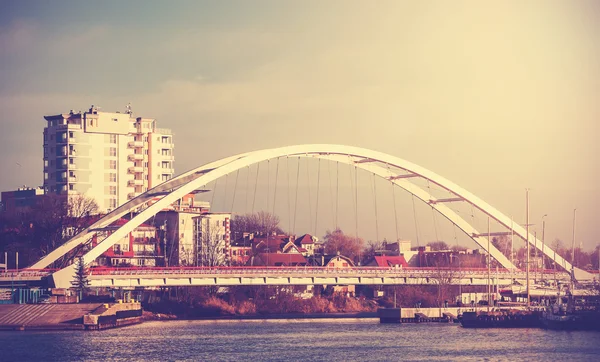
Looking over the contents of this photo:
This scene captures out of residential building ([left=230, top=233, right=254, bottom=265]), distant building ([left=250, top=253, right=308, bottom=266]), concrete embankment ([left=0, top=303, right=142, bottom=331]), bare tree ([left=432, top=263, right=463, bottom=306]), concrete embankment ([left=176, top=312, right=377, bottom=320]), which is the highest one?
residential building ([left=230, top=233, right=254, bottom=265])

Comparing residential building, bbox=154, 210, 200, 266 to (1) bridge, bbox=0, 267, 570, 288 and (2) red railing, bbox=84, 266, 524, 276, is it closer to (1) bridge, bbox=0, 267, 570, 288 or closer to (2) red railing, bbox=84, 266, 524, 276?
(1) bridge, bbox=0, 267, 570, 288

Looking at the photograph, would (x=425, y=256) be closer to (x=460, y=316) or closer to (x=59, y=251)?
(x=460, y=316)

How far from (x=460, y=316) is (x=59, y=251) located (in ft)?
95.4

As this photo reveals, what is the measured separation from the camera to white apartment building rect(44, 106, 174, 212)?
404 feet

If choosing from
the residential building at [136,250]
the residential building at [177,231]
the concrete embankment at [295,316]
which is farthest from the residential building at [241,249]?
the concrete embankment at [295,316]

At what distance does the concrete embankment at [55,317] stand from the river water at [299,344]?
189cm

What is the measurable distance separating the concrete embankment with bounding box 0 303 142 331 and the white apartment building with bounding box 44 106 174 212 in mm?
49011

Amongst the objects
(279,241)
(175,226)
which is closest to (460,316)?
(175,226)

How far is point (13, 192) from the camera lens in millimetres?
133375

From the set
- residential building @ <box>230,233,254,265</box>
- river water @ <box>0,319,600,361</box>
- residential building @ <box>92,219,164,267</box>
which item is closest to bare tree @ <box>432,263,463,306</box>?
river water @ <box>0,319,600,361</box>

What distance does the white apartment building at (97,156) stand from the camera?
404 ft

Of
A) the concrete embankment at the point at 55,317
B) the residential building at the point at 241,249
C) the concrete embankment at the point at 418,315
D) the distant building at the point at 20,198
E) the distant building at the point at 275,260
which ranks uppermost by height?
the distant building at the point at 20,198

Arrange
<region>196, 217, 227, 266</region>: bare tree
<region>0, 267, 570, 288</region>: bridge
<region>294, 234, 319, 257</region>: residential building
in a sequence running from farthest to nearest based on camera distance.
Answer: <region>294, 234, 319, 257</region>: residential building, <region>196, 217, 227, 266</region>: bare tree, <region>0, 267, 570, 288</region>: bridge

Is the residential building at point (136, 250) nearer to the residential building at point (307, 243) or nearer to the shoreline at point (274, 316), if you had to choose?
the shoreline at point (274, 316)
